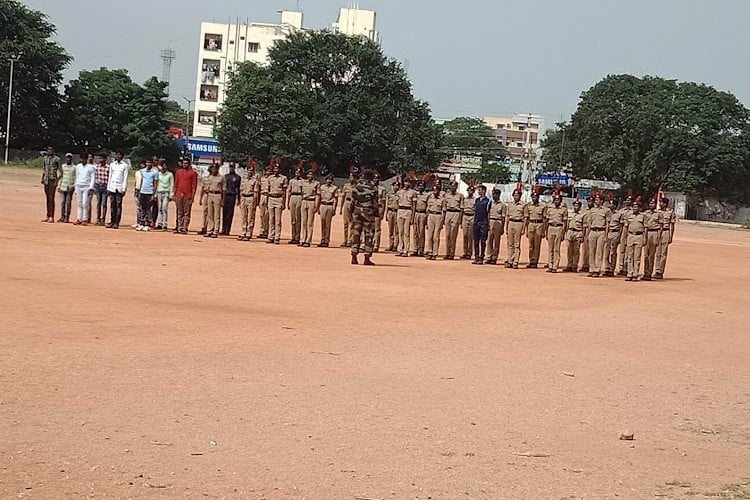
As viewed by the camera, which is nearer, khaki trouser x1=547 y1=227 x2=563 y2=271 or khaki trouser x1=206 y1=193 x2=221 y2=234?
khaki trouser x1=547 y1=227 x2=563 y2=271

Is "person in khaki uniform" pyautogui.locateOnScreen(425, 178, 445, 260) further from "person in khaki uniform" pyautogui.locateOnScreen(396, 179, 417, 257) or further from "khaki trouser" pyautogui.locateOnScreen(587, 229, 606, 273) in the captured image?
"khaki trouser" pyautogui.locateOnScreen(587, 229, 606, 273)

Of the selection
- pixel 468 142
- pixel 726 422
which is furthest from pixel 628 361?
pixel 468 142

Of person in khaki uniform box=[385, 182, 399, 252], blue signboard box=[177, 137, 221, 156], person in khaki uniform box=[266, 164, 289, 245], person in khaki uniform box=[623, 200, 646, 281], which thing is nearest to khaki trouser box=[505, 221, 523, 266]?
person in khaki uniform box=[623, 200, 646, 281]

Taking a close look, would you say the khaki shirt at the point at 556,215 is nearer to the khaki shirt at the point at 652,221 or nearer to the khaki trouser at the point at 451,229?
the khaki shirt at the point at 652,221

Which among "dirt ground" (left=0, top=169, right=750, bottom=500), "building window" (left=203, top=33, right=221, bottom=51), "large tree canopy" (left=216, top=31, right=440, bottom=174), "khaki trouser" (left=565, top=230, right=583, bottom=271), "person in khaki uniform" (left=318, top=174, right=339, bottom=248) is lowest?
"dirt ground" (left=0, top=169, right=750, bottom=500)

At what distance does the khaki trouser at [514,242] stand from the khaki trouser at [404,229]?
2433 millimetres

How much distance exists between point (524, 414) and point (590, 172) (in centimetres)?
7366

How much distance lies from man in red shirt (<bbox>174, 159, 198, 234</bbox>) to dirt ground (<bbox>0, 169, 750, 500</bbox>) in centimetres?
714

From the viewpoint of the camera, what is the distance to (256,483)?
5664 mm

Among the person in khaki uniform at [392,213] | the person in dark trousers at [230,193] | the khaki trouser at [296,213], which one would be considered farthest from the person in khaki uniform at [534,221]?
the person in dark trousers at [230,193]

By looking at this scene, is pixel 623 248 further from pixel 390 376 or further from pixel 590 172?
pixel 590 172

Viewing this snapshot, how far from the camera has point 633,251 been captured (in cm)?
2125

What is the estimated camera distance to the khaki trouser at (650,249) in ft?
70.3

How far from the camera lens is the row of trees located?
66.1m
